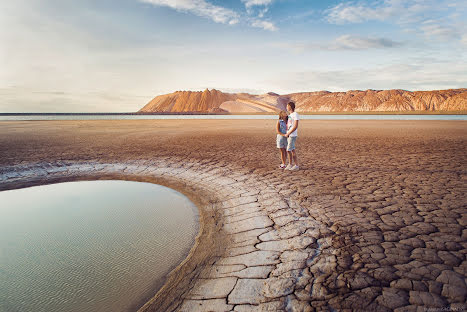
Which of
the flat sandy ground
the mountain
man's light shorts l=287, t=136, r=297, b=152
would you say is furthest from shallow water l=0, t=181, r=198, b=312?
the mountain

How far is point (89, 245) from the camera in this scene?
4.17 metres

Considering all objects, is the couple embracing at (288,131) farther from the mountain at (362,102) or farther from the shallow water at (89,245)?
the mountain at (362,102)

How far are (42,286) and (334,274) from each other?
11.1 ft

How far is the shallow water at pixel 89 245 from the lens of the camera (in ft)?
9.98

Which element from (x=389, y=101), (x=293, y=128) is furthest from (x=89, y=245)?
(x=389, y=101)

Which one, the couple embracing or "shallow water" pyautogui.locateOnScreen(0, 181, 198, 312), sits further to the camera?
the couple embracing

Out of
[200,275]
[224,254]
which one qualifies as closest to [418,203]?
[224,254]

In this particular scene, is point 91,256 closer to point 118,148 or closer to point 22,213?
point 22,213

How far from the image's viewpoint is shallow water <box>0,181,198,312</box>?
304 cm

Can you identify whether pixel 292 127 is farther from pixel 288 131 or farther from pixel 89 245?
pixel 89 245

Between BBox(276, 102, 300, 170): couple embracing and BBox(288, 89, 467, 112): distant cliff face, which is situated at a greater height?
BBox(288, 89, 467, 112): distant cliff face

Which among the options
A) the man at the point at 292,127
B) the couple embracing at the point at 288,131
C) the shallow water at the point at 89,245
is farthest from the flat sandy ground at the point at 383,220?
the shallow water at the point at 89,245

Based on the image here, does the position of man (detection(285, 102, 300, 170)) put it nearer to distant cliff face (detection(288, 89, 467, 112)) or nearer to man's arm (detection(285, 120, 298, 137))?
man's arm (detection(285, 120, 298, 137))

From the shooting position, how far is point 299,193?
5316mm
